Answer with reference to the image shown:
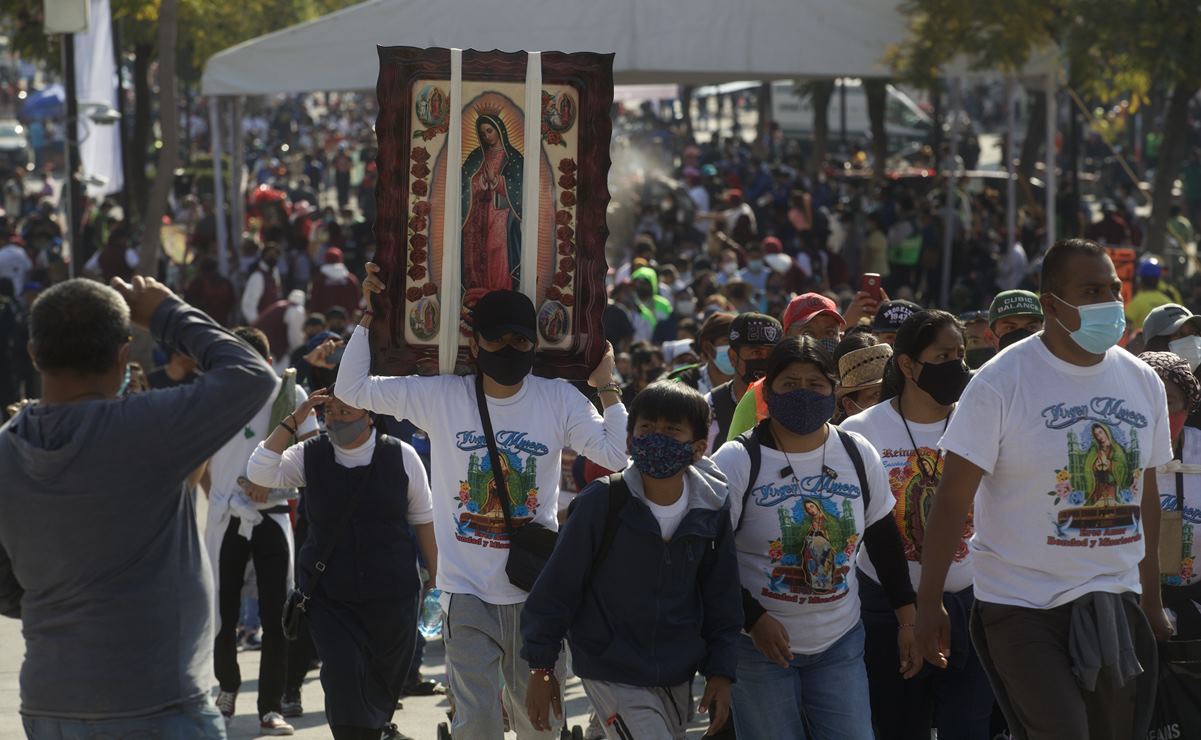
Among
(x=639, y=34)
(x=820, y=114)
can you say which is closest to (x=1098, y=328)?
(x=639, y=34)

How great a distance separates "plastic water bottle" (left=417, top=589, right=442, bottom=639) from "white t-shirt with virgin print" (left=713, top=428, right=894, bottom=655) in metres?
4.60

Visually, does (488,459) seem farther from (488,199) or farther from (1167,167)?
(1167,167)

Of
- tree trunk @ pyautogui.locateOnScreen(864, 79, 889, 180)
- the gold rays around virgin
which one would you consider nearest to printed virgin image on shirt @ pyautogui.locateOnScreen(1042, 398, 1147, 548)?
the gold rays around virgin

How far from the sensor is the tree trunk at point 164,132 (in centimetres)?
1675

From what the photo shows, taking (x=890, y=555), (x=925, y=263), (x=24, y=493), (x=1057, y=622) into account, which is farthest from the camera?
(x=925, y=263)

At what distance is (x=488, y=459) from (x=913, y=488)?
4.64 feet

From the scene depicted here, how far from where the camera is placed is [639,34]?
15.8 m

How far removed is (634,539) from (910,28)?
12205 millimetres

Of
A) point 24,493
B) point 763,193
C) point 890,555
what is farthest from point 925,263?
point 24,493

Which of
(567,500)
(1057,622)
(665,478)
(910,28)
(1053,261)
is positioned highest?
(910,28)

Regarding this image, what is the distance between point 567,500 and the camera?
1000 centimetres

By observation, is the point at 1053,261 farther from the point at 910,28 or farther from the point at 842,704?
the point at 910,28

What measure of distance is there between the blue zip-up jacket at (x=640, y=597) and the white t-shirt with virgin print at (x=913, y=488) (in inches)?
36.4

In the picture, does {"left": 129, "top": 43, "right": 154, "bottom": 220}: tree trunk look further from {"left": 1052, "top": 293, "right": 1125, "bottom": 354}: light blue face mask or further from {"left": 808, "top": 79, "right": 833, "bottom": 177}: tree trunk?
{"left": 1052, "top": 293, "right": 1125, "bottom": 354}: light blue face mask
